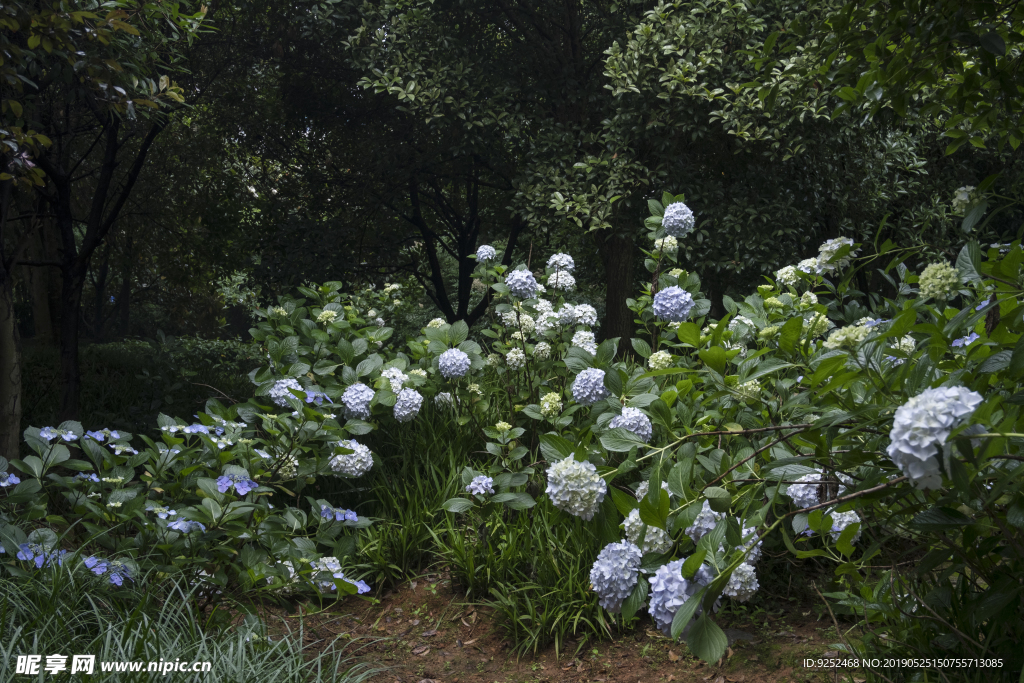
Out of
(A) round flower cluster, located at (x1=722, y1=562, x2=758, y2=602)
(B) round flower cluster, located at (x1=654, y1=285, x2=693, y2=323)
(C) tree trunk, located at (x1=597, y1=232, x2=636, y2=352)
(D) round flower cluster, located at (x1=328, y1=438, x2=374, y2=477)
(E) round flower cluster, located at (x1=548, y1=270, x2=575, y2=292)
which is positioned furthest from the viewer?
(C) tree trunk, located at (x1=597, y1=232, x2=636, y2=352)

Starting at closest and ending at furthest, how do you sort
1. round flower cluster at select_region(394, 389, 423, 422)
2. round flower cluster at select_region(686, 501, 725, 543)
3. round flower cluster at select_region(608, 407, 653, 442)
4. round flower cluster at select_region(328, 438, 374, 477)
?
round flower cluster at select_region(686, 501, 725, 543)
round flower cluster at select_region(608, 407, 653, 442)
round flower cluster at select_region(328, 438, 374, 477)
round flower cluster at select_region(394, 389, 423, 422)

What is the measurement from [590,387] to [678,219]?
92cm

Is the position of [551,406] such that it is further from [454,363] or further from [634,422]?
[454,363]

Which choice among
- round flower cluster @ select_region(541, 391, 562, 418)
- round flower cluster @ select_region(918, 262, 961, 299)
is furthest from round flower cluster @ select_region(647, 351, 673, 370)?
round flower cluster @ select_region(918, 262, 961, 299)

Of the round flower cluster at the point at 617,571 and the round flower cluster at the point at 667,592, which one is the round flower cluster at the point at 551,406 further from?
the round flower cluster at the point at 667,592

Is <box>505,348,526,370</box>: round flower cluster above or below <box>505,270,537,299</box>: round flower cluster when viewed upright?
below

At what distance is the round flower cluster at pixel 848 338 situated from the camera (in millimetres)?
1623

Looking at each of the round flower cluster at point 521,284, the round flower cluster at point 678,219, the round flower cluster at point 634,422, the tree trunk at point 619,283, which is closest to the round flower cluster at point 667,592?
the round flower cluster at point 634,422

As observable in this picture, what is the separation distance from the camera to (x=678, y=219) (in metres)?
3.26

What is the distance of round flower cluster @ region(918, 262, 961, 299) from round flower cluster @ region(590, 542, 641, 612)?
124cm

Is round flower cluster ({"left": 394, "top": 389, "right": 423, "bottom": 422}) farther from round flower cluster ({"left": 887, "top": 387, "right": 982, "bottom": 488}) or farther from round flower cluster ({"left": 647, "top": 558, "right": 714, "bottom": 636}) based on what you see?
round flower cluster ({"left": 887, "top": 387, "right": 982, "bottom": 488})

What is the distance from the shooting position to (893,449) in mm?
1159

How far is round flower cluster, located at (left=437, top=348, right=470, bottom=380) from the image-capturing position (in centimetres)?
382

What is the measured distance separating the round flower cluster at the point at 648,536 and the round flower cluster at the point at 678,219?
1479 mm
